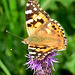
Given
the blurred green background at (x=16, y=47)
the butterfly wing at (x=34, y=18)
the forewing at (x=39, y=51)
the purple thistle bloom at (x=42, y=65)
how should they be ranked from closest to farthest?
the forewing at (x=39, y=51), the purple thistle bloom at (x=42, y=65), the butterfly wing at (x=34, y=18), the blurred green background at (x=16, y=47)

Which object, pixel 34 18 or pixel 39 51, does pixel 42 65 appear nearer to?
pixel 39 51

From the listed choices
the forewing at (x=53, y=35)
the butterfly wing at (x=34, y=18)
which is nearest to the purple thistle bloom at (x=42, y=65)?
the forewing at (x=53, y=35)

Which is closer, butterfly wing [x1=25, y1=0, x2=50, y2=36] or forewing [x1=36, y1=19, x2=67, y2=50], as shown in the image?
forewing [x1=36, y1=19, x2=67, y2=50]

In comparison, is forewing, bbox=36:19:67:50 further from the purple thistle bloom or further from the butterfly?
the purple thistle bloom

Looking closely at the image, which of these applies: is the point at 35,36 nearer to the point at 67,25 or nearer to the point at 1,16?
the point at 1,16

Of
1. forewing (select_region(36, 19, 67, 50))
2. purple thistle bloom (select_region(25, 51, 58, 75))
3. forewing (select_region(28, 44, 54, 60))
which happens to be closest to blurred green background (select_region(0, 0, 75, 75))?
forewing (select_region(36, 19, 67, 50))

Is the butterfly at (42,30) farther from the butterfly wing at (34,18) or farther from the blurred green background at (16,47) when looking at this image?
the blurred green background at (16,47)

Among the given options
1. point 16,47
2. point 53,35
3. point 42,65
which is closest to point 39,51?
point 42,65
